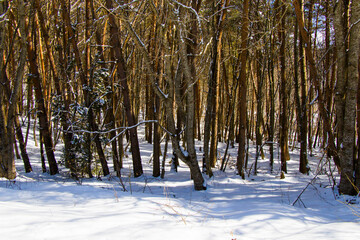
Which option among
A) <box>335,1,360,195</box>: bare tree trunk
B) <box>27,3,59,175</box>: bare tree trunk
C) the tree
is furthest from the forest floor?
<box>27,3,59,175</box>: bare tree trunk

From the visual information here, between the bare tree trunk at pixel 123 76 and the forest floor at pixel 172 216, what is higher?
the bare tree trunk at pixel 123 76

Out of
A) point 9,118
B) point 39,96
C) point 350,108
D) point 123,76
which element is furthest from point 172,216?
point 39,96

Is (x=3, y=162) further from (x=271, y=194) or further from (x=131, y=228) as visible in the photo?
(x=271, y=194)

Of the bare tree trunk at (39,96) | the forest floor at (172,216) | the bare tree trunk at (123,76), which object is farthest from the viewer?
the bare tree trunk at (39,96)

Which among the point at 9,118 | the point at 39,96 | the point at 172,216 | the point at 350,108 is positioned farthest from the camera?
the point at 39,96

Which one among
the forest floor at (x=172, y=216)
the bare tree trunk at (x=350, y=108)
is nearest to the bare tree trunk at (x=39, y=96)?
the forest floor at (x=172, y=216)

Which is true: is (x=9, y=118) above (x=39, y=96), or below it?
below

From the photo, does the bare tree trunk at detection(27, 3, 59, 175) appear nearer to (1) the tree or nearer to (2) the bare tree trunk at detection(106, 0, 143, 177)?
(1) the tree

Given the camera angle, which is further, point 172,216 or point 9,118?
point 9,118

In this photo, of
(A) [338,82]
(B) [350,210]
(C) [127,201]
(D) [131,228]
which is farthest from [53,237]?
(A) [338,82]

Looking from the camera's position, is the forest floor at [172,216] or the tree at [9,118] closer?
the forest floor at [172,216]

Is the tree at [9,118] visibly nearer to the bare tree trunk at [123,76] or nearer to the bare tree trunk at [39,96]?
the bare tree trunk at [39,96]

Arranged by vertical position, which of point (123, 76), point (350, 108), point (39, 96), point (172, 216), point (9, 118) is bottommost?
point (172, 216)

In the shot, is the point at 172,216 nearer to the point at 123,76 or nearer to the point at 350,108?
the point at 350,108
